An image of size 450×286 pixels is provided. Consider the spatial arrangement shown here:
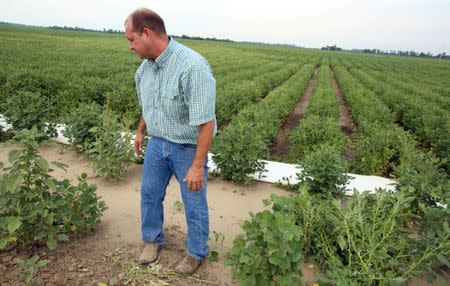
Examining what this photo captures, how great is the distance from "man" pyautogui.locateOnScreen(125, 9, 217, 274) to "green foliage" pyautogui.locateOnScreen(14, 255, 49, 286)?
0.78 m

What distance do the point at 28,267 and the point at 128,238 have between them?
0.99 meters

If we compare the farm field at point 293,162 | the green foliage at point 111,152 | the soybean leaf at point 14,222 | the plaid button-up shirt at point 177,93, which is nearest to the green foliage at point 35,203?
the soybean leaf at point 14,222

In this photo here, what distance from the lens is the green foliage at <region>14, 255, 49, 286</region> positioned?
2.29 metres

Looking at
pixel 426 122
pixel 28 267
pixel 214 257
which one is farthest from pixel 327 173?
pixel 426 122

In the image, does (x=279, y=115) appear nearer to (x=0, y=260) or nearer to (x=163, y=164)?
(x=163, y=164)

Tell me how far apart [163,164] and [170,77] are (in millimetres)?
689

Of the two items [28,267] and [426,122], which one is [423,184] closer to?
[28,267]

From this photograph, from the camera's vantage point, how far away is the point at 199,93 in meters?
2.22

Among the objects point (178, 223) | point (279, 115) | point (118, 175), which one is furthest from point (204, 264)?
point (279, 115)

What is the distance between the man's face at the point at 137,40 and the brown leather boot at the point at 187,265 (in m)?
1.62

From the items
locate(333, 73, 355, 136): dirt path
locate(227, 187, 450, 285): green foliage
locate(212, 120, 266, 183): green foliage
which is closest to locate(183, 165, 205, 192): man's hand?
locate(227, 187, 450, 285): green foliage

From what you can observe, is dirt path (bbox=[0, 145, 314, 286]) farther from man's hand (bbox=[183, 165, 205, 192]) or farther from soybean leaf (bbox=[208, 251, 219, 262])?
man's hand (bbox=[183, 165, 205, 192])

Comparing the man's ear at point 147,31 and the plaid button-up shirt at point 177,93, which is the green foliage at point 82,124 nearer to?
the plaid button-up shirt at point 177,93

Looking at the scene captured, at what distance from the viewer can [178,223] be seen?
3566 millimetres
